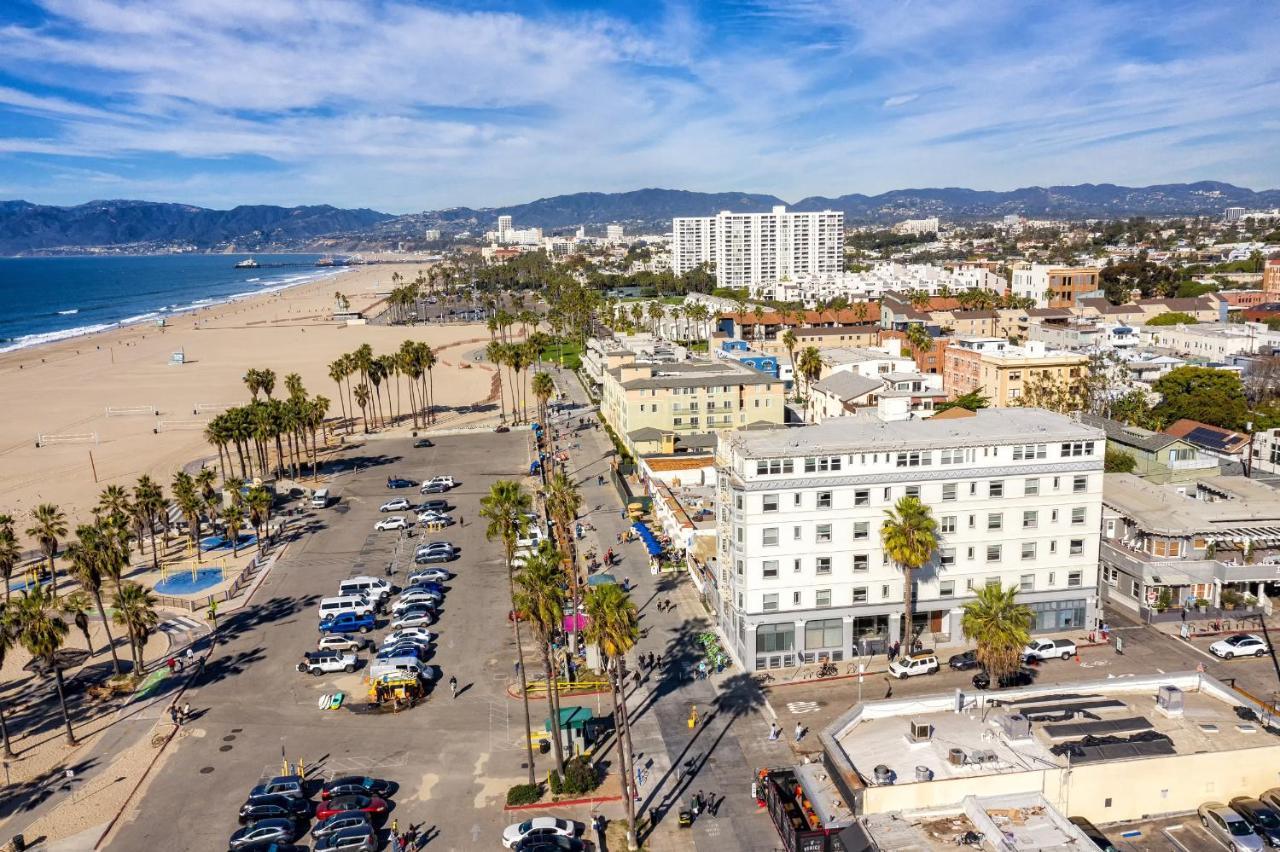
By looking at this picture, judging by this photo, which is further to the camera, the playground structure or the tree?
the playground structure

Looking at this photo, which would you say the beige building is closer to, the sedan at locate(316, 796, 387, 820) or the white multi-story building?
the white multi-story building

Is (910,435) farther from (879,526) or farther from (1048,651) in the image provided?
(1048,651)

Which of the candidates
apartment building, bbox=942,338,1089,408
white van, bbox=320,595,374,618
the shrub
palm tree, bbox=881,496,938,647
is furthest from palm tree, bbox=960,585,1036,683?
apartment building, bbox=942,338,1089,408

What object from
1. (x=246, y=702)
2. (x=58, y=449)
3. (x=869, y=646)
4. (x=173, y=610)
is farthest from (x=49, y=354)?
(x=869, y=646)

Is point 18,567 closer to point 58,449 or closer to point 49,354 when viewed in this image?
point 58,449

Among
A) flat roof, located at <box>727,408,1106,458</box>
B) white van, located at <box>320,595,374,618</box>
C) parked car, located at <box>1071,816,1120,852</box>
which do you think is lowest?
white van, located at <box>320,595,374,618</box>

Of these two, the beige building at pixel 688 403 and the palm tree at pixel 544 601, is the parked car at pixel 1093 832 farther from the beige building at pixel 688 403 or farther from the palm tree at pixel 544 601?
the beige building at pixel 688 403

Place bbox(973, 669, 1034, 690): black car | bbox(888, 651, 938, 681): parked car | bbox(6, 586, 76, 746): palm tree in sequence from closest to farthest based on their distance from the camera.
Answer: bbox(6, 586, 76, 746): palm tree → bbox(973, 669, 1034, 690): black car → bbox(888, 651, 938, 681): parked car

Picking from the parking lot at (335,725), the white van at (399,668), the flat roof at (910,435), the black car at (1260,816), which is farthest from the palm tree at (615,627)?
the black car at (1260,816)
